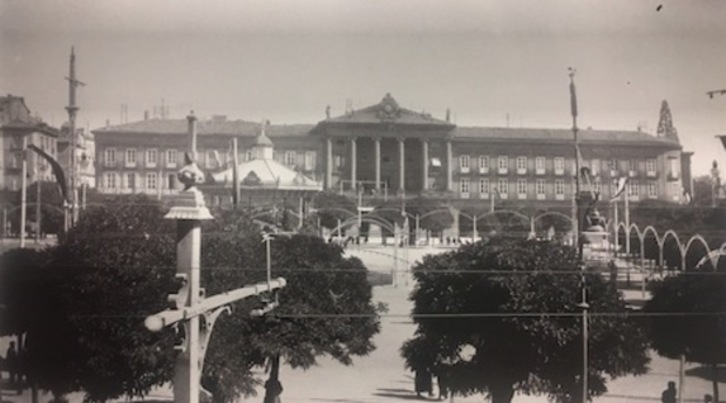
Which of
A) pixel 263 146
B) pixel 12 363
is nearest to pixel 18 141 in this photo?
pixel 12 363

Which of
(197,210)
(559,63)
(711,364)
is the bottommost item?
(711,364)

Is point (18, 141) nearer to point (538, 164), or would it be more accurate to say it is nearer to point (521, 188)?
point (538, 164)

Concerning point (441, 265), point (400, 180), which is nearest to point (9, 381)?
point (441, 265)

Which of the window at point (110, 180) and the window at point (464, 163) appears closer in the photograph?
the window at point (110, 180)

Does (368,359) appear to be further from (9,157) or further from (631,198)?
(9,157)

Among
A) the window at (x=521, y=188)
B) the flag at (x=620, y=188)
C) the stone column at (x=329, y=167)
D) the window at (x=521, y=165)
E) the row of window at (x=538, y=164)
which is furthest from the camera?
the window at (x=521, y=188)

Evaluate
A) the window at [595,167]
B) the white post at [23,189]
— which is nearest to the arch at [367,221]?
the window at [595,167]

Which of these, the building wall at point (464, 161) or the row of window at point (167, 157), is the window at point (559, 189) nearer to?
the building wall at point (464, 161)
